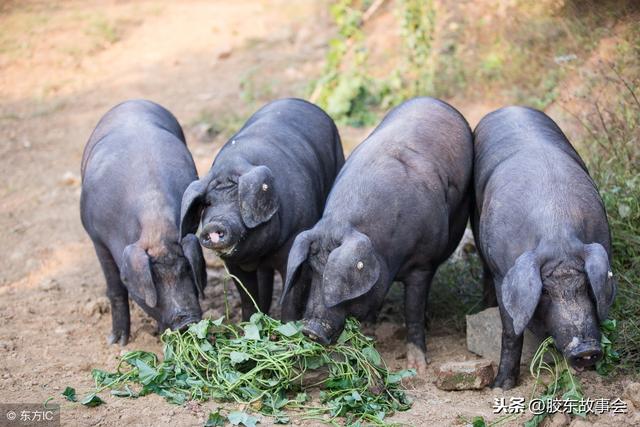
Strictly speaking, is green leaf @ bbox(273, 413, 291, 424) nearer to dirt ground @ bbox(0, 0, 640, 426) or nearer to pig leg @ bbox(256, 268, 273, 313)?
dirt ground @ bbox(0, 0, 640, 426)

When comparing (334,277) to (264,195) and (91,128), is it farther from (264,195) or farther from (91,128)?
Answer: (91,128)

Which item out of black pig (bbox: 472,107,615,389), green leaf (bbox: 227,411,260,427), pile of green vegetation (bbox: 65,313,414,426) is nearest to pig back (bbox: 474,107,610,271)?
black pig (bbox: 472,107,615,389)

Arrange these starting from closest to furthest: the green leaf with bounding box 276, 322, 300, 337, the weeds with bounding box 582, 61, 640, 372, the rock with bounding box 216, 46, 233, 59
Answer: the green leaf with bounding box 276, 322, 300, 337
the weeds with bounding box 582, 61, 640, 372
the rock with bounding box 216, 46, 233, 59

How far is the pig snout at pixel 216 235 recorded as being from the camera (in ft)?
20.5

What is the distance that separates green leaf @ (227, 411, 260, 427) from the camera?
212 inches

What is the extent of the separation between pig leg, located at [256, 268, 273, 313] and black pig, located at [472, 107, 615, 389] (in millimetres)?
1708

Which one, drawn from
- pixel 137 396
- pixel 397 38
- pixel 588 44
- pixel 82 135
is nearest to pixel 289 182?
pixel 137 396

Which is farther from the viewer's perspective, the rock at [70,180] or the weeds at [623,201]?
the rock at [70,180]

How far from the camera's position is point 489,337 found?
6625mm

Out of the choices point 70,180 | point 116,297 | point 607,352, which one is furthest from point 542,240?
point 70,180

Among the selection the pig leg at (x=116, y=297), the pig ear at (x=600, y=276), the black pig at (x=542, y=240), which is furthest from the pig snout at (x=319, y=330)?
the pig leg at (x=116, y=297)

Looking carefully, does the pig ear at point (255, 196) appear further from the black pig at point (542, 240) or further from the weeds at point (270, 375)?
the black pig at point (542, 240)

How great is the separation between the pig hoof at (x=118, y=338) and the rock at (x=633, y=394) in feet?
12.2

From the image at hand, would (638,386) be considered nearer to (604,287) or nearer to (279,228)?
(604,287)
